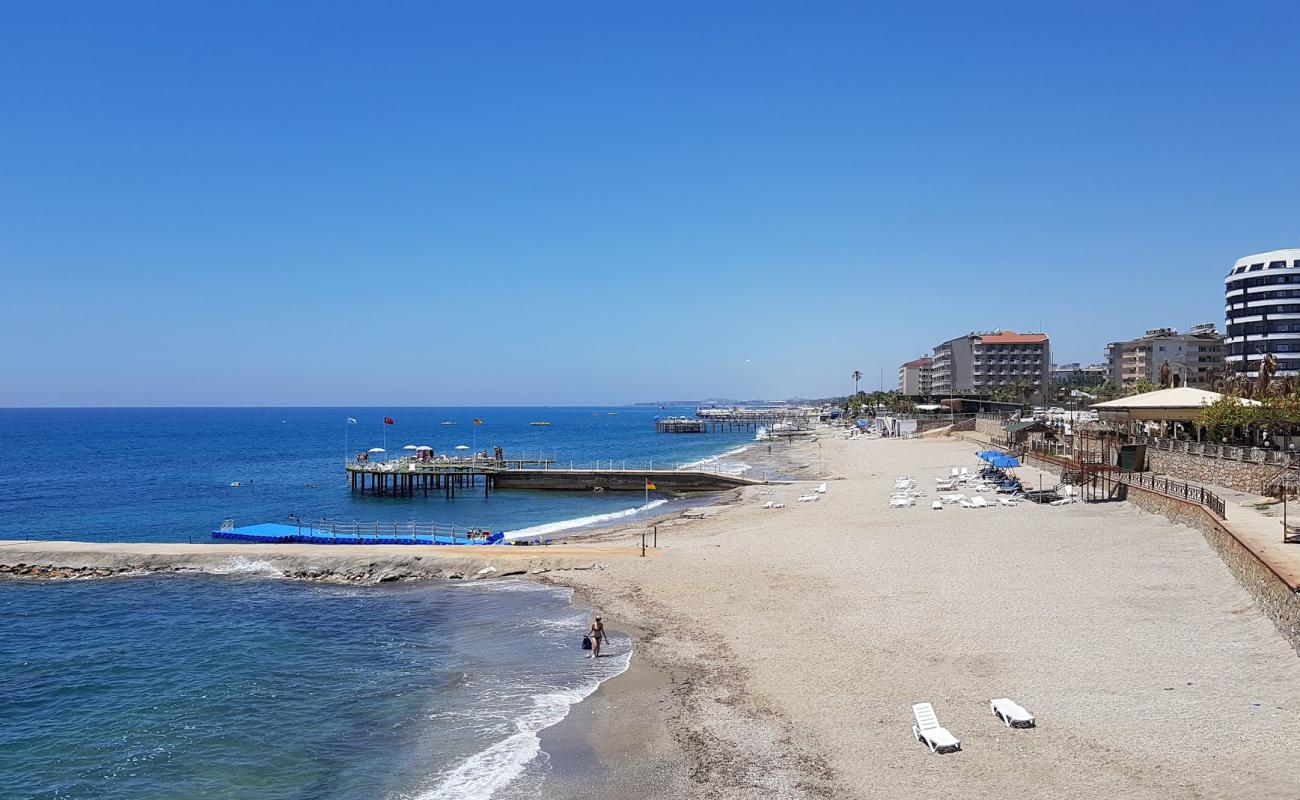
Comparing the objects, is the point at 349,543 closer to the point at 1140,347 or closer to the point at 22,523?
the point at 22,523

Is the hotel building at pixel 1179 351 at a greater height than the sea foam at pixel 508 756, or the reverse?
the hotel building at pixel 1179 351

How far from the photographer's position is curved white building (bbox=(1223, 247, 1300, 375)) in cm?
9981

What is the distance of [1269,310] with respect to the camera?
331ft

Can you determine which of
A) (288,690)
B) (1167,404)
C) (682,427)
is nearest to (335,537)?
(288,690)

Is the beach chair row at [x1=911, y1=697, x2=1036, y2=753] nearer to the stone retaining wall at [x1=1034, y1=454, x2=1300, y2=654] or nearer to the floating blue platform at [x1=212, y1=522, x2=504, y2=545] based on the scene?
the stone retaining wall at [x1=1034, y1=454, x2=1300, y2=654]

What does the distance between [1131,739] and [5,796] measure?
20.0m

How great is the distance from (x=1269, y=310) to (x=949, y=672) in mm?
108019

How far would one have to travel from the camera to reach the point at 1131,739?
47.2 ft

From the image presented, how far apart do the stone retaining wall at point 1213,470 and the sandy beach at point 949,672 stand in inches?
213

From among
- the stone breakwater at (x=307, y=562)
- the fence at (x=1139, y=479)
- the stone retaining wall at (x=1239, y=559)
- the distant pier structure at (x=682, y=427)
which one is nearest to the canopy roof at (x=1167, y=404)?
the fence at (x=1139, y=479)

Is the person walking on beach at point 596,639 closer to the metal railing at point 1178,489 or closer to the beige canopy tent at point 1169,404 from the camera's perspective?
the metal railing at point 1178,489

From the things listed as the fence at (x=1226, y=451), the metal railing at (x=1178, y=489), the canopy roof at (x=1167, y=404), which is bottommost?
the metal railing at (x=1178, y=489)

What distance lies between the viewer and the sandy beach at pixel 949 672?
13680mm

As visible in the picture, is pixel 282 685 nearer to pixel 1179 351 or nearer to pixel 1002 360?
pixel 1179 351
